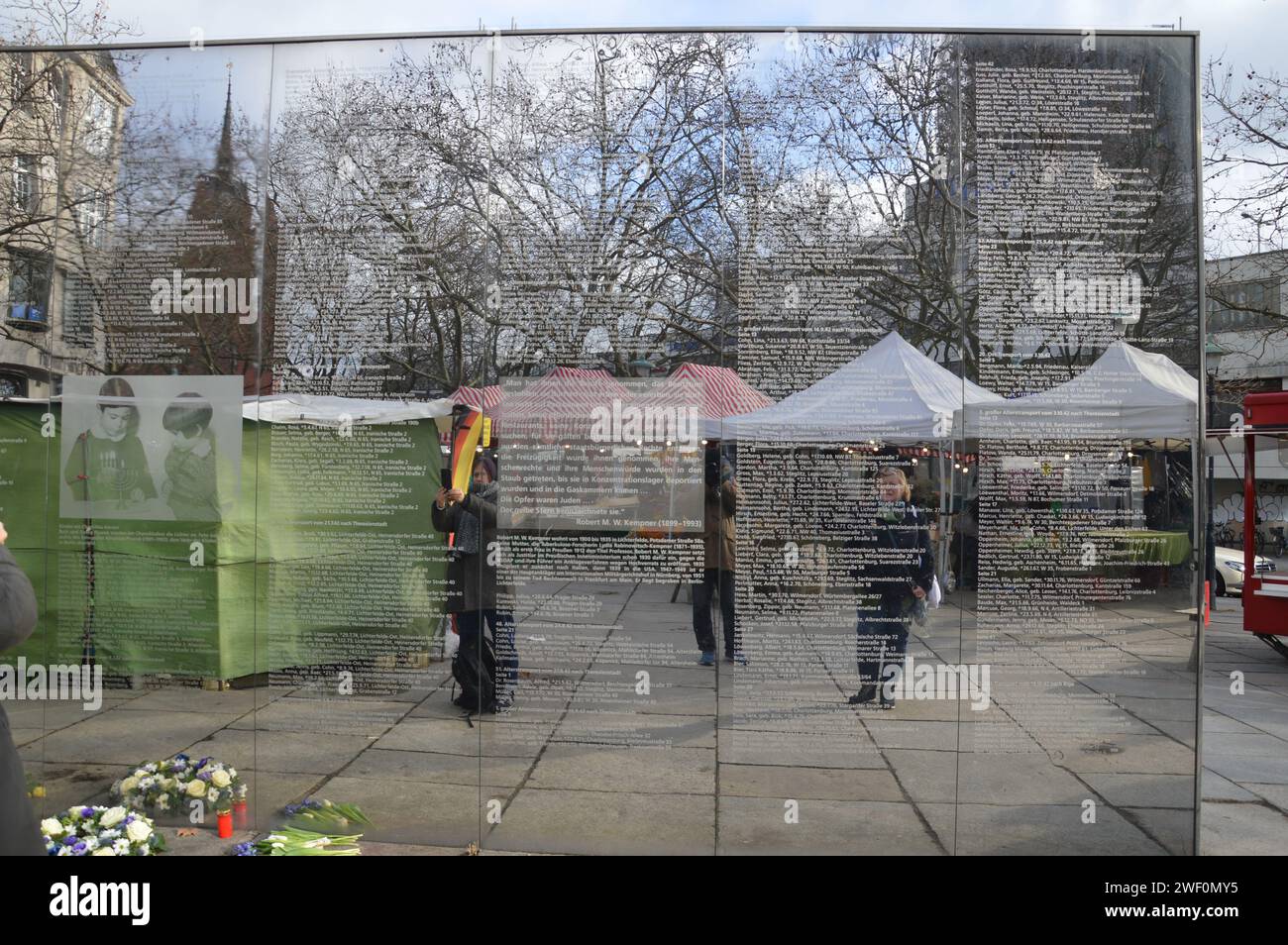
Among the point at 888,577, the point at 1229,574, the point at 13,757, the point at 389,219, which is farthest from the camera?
the point at 1229,574

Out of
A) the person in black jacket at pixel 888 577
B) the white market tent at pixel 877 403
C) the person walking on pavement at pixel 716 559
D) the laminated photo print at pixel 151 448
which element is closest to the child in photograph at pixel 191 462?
the laminated photo print at pixel 151 448

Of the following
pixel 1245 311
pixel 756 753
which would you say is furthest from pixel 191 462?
pixel 1245 311

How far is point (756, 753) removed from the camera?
15.2ft

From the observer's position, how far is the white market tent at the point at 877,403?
459cm

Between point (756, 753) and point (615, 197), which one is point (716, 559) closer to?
point (756, 753)

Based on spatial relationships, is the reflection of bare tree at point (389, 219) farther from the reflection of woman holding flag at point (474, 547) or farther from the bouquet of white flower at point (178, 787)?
the bouquet of white flower at point (178, 787)

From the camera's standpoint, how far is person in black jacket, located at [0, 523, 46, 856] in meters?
2.51

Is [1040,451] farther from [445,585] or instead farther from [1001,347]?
[445,585]

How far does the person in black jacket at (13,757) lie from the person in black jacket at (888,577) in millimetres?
3403

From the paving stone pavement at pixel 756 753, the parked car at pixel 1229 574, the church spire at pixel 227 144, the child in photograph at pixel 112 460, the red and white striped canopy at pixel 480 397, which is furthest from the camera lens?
the parked car at pixel 1229 574

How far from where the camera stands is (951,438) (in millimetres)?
4637

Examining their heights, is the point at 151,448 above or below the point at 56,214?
below

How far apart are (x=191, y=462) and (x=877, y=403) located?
3687 millimetres

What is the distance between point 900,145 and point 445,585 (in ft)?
10.6
